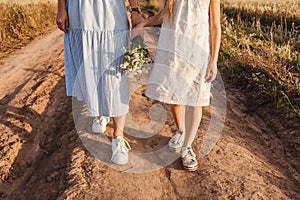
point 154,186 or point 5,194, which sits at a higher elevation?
point 154,186

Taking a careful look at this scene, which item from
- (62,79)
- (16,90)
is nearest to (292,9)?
(62,79)

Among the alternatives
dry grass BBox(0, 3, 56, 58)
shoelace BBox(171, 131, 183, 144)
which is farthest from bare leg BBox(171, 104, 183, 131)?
dry grass BBox(0, 3, 56, 58)

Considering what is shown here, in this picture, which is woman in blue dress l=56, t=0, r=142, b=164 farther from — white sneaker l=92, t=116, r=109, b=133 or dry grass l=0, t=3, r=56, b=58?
dry grass l=0, t=3, r=56, b=58

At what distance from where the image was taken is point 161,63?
10.3 ft

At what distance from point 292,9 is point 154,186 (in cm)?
763

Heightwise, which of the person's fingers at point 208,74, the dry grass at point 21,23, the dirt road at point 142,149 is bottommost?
the dry grass at point 21,23

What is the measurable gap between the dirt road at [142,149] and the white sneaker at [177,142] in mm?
183

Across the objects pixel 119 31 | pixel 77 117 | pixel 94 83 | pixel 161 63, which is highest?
pixel 119 31

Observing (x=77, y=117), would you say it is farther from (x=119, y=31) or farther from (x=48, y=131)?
(x=119, y=31)

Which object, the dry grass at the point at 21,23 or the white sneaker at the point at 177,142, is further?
the dry grass at the point at 21,23

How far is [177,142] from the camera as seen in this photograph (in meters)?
3.62

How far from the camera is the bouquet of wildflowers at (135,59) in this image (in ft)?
9.94

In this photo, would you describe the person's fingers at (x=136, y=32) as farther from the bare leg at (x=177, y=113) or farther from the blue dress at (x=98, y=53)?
the bare leg at (x=177, y=113)

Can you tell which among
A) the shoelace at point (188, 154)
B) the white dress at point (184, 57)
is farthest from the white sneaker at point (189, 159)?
the white dress at point (184, 57)
